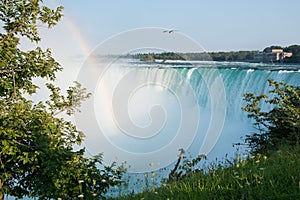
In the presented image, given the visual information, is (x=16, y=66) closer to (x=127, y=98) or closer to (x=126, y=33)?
(x=126, y=33)

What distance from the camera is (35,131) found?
339cm

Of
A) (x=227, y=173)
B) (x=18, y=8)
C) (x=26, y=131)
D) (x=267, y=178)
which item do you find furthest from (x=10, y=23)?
(x=267, y=178)

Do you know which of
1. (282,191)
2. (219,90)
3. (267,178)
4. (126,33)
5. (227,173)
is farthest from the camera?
(219,90)

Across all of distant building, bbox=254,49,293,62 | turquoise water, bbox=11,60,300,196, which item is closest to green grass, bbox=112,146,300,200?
turquoise water, bbox=11,60,300,196

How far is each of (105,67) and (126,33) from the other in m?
1.04

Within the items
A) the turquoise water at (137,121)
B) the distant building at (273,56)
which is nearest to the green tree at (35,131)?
the turquoise water at (137,121)

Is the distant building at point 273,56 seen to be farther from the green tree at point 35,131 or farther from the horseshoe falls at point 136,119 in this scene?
the green tree at point 35,131

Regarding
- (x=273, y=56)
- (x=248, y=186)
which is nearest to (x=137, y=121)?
(x=248, y=186)

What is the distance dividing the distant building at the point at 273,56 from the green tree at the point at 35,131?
17105 mm

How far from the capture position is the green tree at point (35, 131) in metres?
3.27

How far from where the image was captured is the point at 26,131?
3.47 metres

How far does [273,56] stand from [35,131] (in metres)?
18.5

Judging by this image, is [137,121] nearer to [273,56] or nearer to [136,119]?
[136,119]

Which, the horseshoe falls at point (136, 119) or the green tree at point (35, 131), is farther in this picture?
the horseshoe falls at point (136, 119)
